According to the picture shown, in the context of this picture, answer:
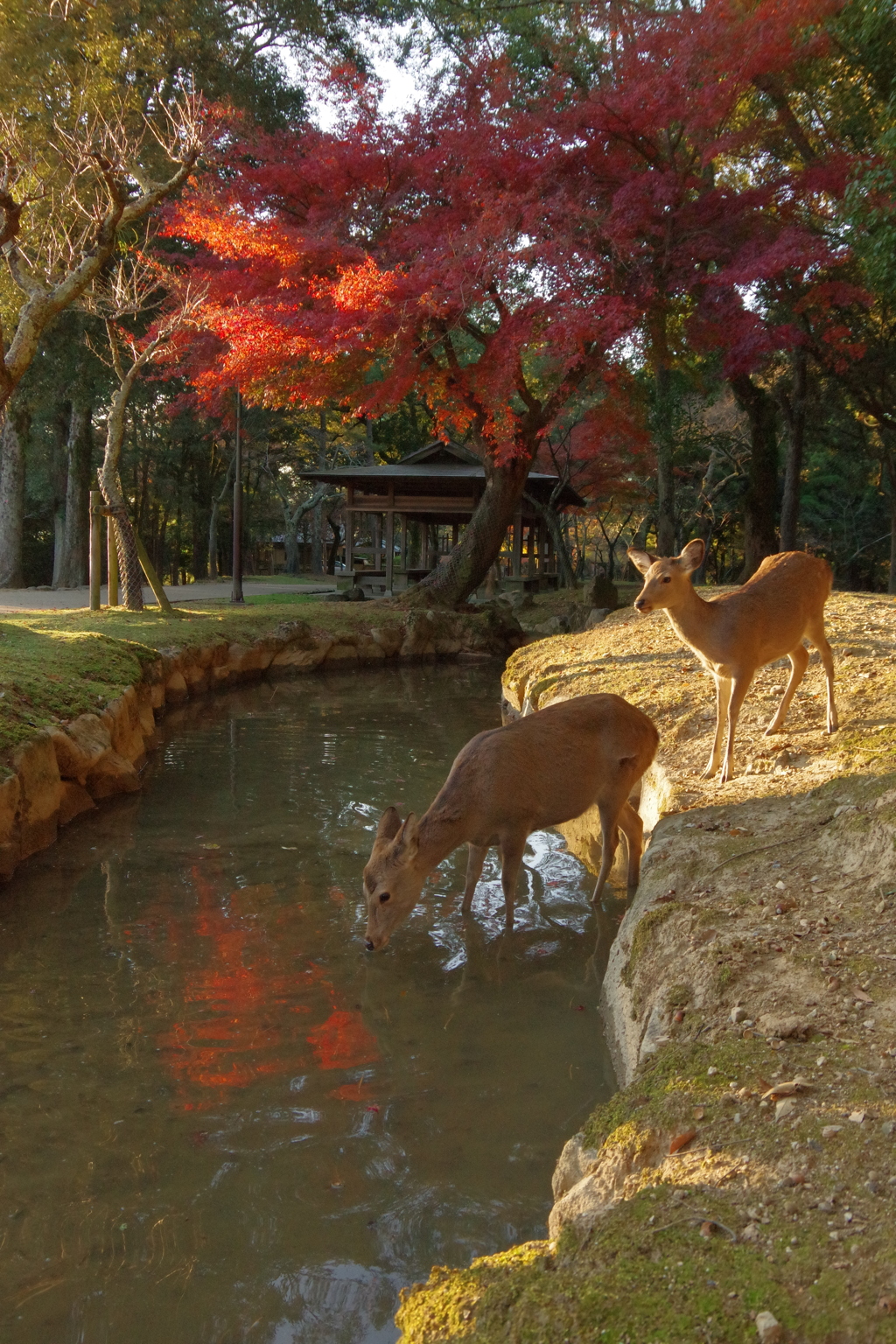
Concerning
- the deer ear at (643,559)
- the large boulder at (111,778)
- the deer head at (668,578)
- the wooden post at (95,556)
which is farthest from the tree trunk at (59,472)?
the deer head at (668,578)

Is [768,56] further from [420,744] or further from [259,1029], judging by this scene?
[259,1029]

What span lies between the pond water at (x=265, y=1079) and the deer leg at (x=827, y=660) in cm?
218

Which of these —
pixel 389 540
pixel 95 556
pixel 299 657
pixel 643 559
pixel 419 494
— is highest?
pixel 419 494

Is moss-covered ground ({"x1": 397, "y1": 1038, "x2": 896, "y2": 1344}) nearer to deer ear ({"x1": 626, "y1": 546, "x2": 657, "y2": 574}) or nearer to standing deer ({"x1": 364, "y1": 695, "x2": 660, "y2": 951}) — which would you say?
standing deer ({"x1": 364, "y1": 695, "x2": 660, "y2": 951})

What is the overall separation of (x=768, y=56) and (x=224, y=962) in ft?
49.8

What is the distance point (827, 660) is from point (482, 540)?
16.0 metres

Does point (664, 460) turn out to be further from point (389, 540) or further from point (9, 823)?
point (9, 823)

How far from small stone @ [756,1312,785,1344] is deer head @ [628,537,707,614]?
186 inches

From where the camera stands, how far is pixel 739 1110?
9.26 feet

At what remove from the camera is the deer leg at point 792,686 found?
23.8 feet

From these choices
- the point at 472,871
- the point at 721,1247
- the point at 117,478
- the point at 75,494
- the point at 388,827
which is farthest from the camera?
the point at 75,494

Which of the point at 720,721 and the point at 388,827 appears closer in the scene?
the point at 388,827

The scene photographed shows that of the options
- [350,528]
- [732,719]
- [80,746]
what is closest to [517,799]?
[732,719]

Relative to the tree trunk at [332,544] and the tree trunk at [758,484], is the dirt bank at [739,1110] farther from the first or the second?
the tree trunk at [332,544]
